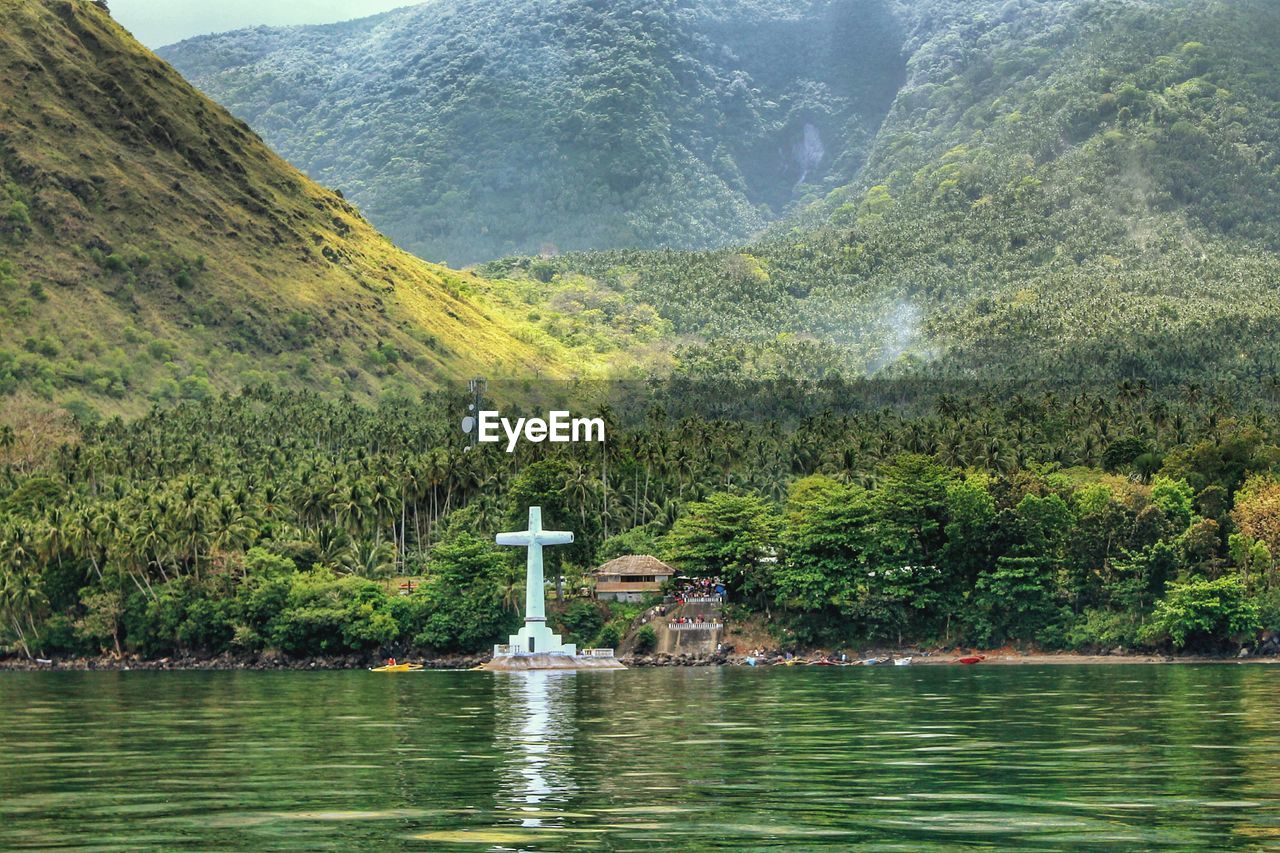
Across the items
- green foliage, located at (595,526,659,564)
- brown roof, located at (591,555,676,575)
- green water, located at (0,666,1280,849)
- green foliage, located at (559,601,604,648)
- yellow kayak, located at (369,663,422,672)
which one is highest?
green foliage, located at (595,526,659,564)

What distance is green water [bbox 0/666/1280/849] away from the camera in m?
47.3

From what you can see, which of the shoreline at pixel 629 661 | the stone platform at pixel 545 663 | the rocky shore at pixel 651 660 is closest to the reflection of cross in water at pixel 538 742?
the stone platform at pixel 545 663

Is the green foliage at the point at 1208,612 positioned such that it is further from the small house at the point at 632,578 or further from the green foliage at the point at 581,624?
the green foliage at the point at 581,624

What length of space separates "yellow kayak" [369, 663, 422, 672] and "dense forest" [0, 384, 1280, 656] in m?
2.94

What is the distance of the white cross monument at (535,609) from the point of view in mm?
157125

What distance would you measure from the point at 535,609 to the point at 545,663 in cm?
605

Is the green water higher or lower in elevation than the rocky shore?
lower

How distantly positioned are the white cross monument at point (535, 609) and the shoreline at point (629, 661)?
505 centimetres

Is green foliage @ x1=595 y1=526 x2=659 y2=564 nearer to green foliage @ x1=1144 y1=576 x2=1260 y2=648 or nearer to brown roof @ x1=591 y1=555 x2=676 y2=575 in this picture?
brown roof @ x1=591 y1=555 x2=676 y2=575

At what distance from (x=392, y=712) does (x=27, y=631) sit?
90510 mm

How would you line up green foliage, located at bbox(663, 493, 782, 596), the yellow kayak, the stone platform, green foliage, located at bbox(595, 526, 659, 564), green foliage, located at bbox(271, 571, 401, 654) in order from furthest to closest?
green foliage, located at bbox(595, 526, 659, 564) → green foliage, located at bbox(663, 493, 782, 596) → green foliage, located at bbox(271, 571, 401, 654) → the yellow kayak → the stone platform

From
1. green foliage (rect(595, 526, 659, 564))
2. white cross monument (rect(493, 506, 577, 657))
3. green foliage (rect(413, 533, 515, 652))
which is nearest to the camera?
white cross monument (rect(493, 506, 577, 657))

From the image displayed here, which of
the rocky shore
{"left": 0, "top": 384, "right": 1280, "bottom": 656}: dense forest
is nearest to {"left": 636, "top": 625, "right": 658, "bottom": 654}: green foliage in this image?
the rocky shore

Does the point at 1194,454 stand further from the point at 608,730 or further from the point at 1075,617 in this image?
the point at 608,730
